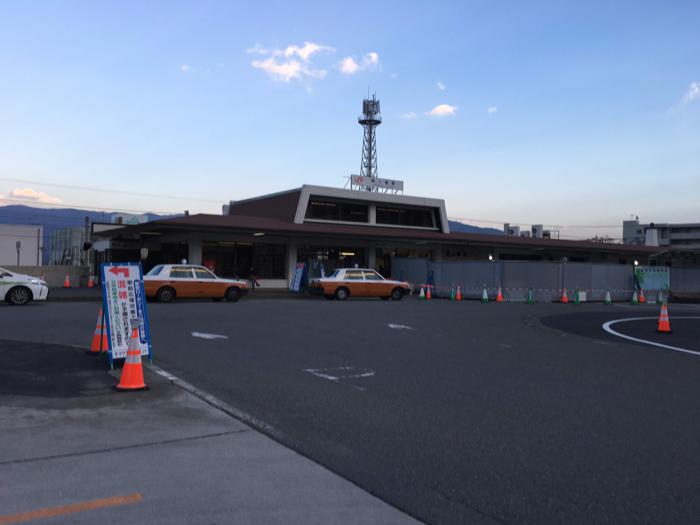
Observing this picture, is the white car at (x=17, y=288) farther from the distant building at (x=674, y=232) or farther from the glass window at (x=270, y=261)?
the distant building at (x=674, y=232)

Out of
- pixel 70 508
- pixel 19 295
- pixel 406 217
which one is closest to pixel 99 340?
pixel 70 508

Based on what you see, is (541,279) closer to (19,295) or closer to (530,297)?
(530,297)

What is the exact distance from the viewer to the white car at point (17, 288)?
21.5 meters

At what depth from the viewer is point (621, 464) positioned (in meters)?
5.26

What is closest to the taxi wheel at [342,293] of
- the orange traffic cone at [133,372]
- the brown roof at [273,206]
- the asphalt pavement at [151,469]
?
the brown roof at [273,206]

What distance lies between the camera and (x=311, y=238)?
37.4m

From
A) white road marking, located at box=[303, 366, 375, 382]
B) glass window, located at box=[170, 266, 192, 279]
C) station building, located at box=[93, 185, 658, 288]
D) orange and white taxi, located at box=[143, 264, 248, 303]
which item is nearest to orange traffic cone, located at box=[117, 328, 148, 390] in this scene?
white road marking, located at box=[303, 366, 375, 382]

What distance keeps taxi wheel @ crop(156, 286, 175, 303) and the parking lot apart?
29.0 ft

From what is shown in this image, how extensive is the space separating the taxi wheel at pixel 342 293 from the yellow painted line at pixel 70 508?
946 inches

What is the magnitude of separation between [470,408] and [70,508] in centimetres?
450

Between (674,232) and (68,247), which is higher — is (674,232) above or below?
above

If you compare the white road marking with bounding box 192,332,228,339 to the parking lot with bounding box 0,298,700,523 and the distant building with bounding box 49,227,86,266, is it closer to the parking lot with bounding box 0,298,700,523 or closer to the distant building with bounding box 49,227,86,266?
the parking lot with bounding box 0,298,700,523

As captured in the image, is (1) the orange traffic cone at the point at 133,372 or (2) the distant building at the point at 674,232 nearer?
(1) the orange traffic cone at the point at 133,372

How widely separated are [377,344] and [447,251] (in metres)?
31.7
